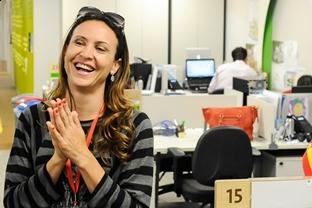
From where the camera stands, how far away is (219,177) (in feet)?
13.2

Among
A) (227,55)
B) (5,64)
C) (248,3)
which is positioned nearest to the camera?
(248,3)

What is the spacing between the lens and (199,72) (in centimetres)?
879

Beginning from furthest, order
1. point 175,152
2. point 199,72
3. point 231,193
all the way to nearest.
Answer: point 199,72, point 175,152, point 231,193

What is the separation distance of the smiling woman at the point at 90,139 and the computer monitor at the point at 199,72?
6990 mm

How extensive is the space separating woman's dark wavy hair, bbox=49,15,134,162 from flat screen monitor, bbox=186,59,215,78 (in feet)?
23.3

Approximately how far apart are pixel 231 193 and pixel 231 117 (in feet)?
10.0

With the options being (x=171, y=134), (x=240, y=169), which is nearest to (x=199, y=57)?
(x=171, y=134)

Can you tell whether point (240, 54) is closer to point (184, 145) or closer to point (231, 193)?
point (184, 145)

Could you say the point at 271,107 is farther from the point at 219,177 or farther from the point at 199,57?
the point at 199,57

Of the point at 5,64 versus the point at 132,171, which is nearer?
the point at 132,171

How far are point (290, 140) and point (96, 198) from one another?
341cm

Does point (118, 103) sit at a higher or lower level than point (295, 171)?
higher

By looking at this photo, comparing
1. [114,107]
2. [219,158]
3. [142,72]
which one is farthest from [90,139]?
[142,72]

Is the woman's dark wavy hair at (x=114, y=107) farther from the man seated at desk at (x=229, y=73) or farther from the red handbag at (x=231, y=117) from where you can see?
the man seated at desk at (x=229, y=73)
